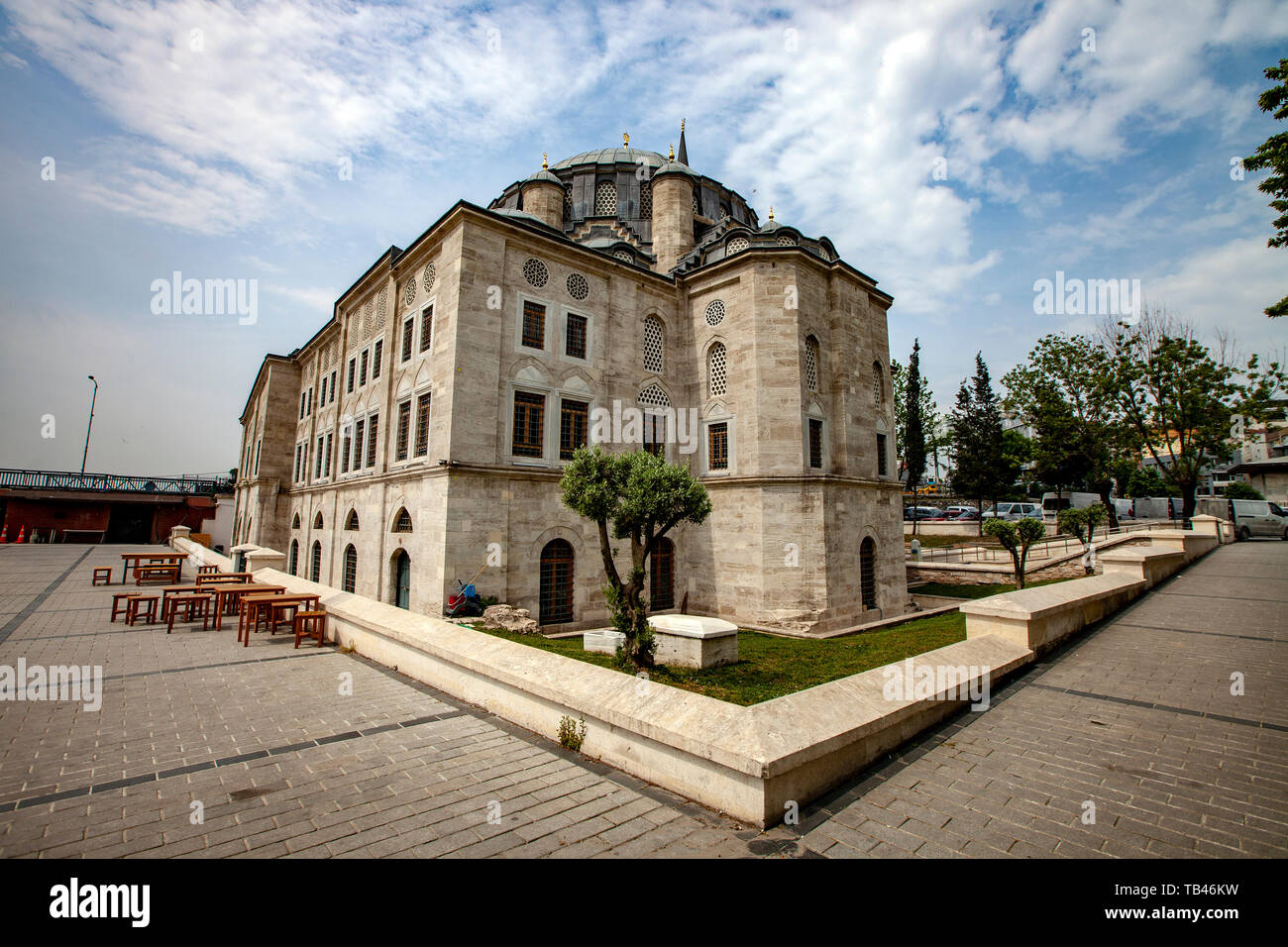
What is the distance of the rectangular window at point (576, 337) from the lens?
52.1 ft

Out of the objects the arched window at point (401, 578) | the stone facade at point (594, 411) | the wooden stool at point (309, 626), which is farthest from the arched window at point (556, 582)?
the wooden stool at point (309, 626)

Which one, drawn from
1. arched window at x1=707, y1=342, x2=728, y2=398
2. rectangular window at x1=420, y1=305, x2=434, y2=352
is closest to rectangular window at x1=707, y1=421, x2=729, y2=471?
arched window at x1=707, y1=342, x2=728, y2=398

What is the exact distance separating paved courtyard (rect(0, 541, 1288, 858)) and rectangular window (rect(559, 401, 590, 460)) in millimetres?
9020

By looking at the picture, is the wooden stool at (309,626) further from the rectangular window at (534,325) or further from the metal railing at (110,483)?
the metal railing at (110,483)

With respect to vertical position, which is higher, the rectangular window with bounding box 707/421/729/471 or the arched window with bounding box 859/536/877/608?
the rectangular window with bounding box 707/421/729/471

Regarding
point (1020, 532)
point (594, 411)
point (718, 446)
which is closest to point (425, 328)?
point (594, 411)

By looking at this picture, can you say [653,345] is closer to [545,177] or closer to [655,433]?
[655,433]

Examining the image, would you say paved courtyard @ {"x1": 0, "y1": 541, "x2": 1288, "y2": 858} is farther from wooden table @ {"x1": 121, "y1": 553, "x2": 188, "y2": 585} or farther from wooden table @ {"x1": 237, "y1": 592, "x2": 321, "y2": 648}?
wooden table @ {"x1": 121, "y1": 553, "x2": 188, "y2": 585}

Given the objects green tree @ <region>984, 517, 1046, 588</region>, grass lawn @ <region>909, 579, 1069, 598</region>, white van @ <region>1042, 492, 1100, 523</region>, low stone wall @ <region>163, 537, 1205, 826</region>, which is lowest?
grass lawn @ <region>909, 579, 1069, 598</region>

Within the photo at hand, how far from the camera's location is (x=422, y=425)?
1508cm

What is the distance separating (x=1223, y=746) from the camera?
4500 millimetres

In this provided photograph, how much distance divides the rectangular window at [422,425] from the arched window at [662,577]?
A: 7532 mm

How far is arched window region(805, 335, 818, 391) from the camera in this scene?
673 inches

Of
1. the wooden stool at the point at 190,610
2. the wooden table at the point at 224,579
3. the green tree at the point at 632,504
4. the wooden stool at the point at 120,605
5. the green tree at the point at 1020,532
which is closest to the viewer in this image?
the green tree at the point at 632,504
